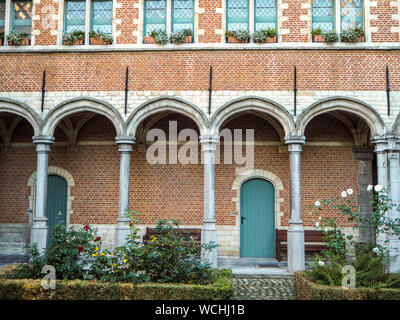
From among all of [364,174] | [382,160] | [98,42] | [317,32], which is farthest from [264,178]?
[98,42]

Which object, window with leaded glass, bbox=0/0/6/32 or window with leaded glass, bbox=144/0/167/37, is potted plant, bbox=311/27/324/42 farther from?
window with leaded glass, bbox=0/0/6/32

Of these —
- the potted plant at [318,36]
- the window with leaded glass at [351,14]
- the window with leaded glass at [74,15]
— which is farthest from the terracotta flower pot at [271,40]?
the window with leaded glass at [74,15]

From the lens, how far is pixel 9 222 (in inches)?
453

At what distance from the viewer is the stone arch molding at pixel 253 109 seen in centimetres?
939

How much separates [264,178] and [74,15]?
708cm

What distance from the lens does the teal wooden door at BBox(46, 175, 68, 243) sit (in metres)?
11.5

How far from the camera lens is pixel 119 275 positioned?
5.92 metres

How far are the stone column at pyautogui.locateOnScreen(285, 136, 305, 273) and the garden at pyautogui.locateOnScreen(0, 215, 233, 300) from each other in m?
3.11

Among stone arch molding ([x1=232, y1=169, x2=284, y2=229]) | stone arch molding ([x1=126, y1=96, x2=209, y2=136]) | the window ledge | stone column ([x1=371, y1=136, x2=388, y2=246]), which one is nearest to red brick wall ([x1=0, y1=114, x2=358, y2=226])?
stone arch molding ([x1=232, y1=169, x2=284, y2=229])

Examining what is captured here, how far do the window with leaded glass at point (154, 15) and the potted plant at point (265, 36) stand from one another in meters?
2.49

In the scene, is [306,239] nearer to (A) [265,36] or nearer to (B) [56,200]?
(A) [265,36]

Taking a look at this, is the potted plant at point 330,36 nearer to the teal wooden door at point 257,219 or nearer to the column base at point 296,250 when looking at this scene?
the teal wooden door at point 257,219
